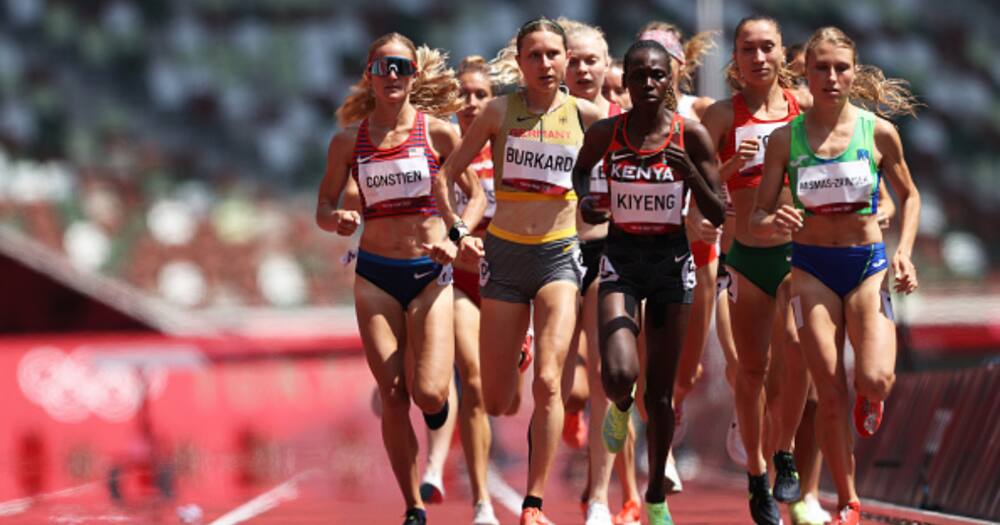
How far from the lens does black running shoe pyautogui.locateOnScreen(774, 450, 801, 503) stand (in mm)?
10125

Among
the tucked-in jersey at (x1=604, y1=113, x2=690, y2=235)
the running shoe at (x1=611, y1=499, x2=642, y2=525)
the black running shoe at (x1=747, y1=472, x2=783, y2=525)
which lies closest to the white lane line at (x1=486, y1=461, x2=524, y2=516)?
the running shoe at (x1=611, y1=499, x2=642, y2=525)

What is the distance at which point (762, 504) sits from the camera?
10391mm

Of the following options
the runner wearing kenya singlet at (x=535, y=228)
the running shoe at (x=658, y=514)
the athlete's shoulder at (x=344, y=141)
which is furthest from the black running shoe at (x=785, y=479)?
the athlete's shoulder at (x=344, y=141)

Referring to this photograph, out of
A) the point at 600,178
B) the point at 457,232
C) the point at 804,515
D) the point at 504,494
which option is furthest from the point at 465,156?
the point at 504,494

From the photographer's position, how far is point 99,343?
24797mm

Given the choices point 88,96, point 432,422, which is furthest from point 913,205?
point 88,96

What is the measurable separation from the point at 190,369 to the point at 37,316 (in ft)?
30.5

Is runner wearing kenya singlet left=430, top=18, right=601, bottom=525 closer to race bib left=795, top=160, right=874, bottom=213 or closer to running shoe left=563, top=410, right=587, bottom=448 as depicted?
race bib left=795, top=160, right=874, bottom=213

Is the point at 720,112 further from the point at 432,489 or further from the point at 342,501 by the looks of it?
the point at 342,501

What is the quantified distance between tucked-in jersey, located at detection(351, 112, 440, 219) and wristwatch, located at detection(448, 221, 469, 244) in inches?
15.9

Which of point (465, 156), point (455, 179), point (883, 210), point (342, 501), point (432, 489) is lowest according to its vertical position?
point (342, 501)

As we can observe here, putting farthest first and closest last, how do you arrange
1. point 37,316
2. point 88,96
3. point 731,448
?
point 88,96 < point 37,316 < point 731,448

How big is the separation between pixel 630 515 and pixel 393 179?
2.48 m

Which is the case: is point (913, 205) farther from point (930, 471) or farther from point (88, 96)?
point (88, 96)
